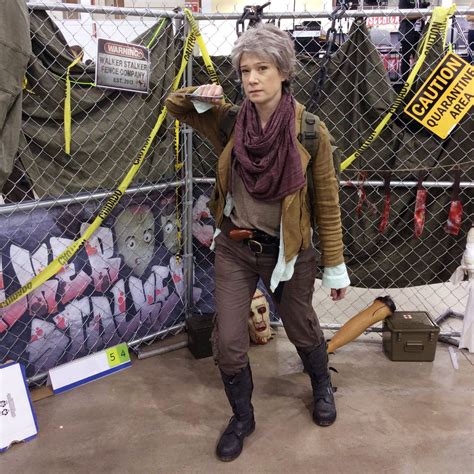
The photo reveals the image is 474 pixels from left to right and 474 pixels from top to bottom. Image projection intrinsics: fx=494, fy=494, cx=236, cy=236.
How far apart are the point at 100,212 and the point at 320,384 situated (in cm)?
174

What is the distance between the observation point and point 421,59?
3160mm

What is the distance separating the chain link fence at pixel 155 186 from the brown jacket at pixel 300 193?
31.9 inches

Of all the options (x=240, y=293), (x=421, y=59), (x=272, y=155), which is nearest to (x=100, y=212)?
(x=240, y=293)

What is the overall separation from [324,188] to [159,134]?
4.93 feet

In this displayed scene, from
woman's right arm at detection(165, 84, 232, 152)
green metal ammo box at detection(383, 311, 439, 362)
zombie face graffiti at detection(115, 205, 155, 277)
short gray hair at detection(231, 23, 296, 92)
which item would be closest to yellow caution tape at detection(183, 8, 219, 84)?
woman's right arm at detection(165, 84, 232, 152)

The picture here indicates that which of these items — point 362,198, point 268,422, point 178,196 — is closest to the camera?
point 268,422

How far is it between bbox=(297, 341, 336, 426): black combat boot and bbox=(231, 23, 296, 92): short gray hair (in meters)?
1.50

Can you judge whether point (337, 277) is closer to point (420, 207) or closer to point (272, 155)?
point (272, 155)

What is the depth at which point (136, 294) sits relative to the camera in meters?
3.59

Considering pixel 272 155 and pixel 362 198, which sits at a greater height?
pixel 272 155

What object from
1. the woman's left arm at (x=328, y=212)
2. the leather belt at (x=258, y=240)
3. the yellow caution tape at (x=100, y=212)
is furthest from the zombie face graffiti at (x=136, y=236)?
the woman's left arm at (x=328, y=212)

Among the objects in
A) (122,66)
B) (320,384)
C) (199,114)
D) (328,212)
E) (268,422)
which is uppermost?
(122,66)

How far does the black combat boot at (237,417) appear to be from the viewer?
8.36 ft

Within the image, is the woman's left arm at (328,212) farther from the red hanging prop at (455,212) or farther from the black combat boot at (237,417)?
the red hanging prop at (455,212)
